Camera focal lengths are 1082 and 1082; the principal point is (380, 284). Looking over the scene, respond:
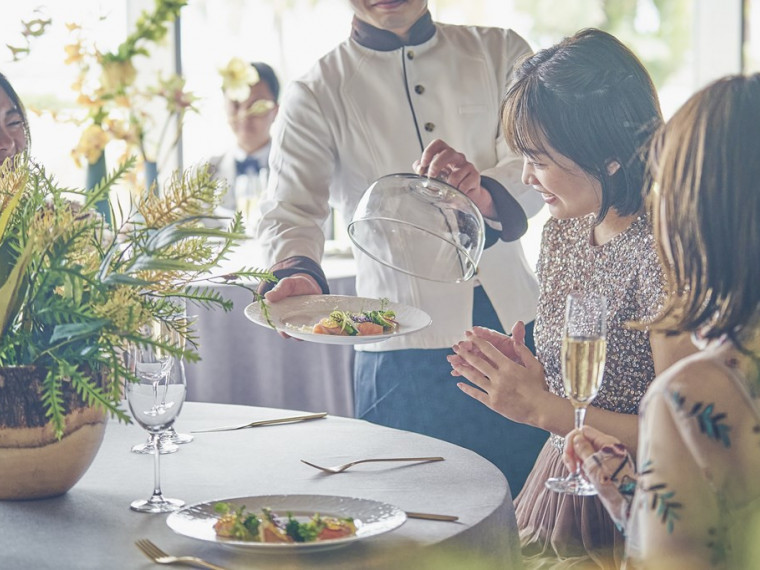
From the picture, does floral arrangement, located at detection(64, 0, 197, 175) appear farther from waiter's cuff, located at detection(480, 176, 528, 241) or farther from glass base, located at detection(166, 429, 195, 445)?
glass base, located at detection(166, 429, 195, 445)

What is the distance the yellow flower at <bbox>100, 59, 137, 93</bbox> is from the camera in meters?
2.80

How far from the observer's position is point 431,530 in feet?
4.13

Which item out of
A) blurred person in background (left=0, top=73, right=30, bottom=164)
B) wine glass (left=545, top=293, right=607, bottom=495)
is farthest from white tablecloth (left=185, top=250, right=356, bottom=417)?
wine glass (left=545, top=293, right=607, bottom=495)

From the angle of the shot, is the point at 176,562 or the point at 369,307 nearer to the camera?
the point at 176,562

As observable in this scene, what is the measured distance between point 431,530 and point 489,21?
5626mm

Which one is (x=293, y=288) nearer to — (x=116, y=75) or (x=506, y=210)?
(x=506, y=210)

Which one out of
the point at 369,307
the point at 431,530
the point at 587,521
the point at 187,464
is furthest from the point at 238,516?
the point at 369,307

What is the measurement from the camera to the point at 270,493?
1.44 m

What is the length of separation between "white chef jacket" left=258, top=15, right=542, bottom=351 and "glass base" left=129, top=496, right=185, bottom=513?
1123 mm

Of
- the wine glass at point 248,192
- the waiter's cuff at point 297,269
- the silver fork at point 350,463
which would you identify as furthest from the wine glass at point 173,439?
the wine glass at point 248,192

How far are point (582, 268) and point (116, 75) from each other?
4.88 ft

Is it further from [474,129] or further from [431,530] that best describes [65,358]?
[474,129]

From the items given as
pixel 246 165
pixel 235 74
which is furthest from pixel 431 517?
pixel 246 165

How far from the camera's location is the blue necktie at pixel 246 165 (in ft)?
16.1
